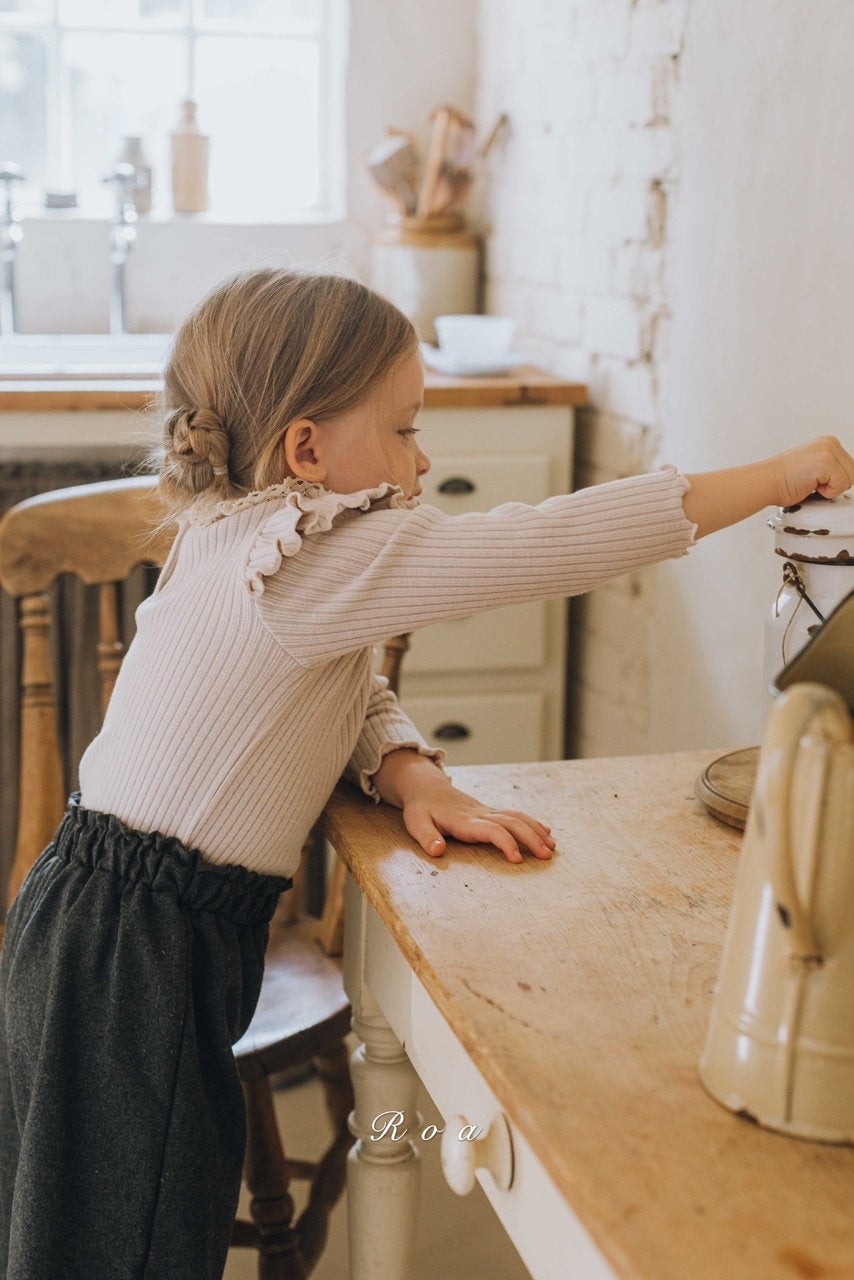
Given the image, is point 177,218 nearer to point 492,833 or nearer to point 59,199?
point 59,199

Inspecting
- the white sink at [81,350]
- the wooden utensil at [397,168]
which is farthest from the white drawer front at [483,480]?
the wooden utensil at [397,168]

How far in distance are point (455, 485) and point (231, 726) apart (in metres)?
1.23

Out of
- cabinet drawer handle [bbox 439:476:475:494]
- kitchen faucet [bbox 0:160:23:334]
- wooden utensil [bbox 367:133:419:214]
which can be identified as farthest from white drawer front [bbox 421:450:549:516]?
kitchen faucet [bbox 0:160:23:334]

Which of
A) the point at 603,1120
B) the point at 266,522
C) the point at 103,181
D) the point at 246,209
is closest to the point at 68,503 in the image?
the point at 266,522

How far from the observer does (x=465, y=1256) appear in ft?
5.68

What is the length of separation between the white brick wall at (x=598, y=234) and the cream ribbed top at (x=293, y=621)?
39.0 inches

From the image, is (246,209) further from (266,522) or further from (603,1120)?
(603,1120)

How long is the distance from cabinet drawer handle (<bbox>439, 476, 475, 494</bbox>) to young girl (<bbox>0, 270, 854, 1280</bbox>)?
3.56 ft

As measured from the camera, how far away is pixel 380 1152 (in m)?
1.09

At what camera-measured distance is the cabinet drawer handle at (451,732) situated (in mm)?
2344

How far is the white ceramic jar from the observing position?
37.9 inches

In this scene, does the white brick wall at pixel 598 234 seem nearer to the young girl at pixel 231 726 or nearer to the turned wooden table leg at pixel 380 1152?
the young girl at pixel 231 726

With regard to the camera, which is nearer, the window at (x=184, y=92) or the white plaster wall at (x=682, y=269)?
the white plaster wall at (x=682, y=269)

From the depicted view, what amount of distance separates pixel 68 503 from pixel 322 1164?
820mm
